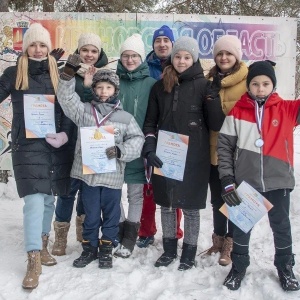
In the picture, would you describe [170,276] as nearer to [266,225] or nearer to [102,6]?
[266,225]

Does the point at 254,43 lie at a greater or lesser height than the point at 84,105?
greater

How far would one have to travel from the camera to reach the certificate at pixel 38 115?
129 inches

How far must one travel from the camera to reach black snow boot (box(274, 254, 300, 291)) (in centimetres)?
301

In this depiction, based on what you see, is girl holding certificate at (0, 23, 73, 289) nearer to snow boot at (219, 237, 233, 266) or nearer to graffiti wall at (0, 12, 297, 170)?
snow boot at (219, 237, 233, 266)

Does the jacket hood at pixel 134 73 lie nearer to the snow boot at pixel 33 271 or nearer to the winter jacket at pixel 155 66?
the winter jacket at pixel 155 66

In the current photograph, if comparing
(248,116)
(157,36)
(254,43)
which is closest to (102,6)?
(254,43)

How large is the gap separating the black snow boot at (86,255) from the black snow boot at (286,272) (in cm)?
156

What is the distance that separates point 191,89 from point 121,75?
72 cm

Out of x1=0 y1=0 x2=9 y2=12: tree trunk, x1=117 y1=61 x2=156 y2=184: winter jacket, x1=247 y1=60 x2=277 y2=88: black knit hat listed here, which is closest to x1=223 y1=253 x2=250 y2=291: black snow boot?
x1=117 y1=61 x2=156 y2=184: winter jacket

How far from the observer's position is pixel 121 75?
12.2ft

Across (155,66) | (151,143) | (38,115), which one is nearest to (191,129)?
(151,143)

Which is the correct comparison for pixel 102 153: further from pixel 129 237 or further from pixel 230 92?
pixel 230 92

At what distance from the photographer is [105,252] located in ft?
11.5

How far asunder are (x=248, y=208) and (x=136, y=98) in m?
1.43
